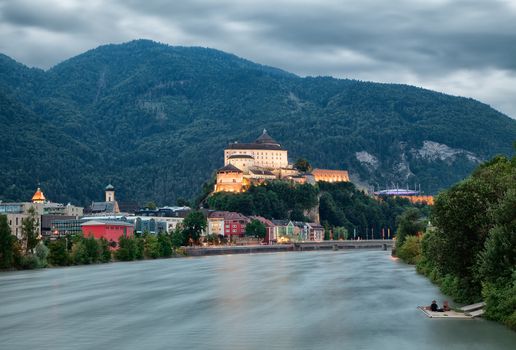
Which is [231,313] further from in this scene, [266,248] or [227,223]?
[227,223]

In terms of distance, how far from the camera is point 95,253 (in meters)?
109

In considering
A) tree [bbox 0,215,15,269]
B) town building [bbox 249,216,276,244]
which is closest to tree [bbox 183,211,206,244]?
town building [bbox 249,216,276,244]

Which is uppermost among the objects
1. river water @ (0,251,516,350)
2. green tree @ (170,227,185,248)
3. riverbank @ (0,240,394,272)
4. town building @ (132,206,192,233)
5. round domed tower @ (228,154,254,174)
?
round domed tower @ (228,154,254,174)

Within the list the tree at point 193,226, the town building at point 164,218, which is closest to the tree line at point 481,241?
the tree at point 193,226

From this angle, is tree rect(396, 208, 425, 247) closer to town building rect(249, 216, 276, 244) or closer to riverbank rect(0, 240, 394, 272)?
riverbank rect(0, 240, 394, 272)

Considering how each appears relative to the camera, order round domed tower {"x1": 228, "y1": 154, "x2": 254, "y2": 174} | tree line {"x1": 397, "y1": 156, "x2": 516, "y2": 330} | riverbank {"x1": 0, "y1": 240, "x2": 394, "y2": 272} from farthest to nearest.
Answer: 1. round domed tower {"x1": 228, "y1": 154, "x2": 254, "y2": 174}
2. riverbank {"x1": 0, "y1": 240, "x2": 394, "y2": 272}
3. tree line {"x1": 397, "y1": 156, "x2": 516, "y2": 330}

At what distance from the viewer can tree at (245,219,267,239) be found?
167m

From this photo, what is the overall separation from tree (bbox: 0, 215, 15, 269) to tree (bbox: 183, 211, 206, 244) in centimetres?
6136

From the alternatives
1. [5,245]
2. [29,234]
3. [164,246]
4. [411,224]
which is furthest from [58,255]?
[411,224]

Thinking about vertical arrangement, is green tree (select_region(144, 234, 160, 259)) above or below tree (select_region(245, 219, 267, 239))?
below

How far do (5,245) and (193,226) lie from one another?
66107mm

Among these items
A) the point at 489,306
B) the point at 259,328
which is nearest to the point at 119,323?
the point at 259,328

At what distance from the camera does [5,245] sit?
86.2m

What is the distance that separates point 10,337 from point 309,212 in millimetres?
152109
